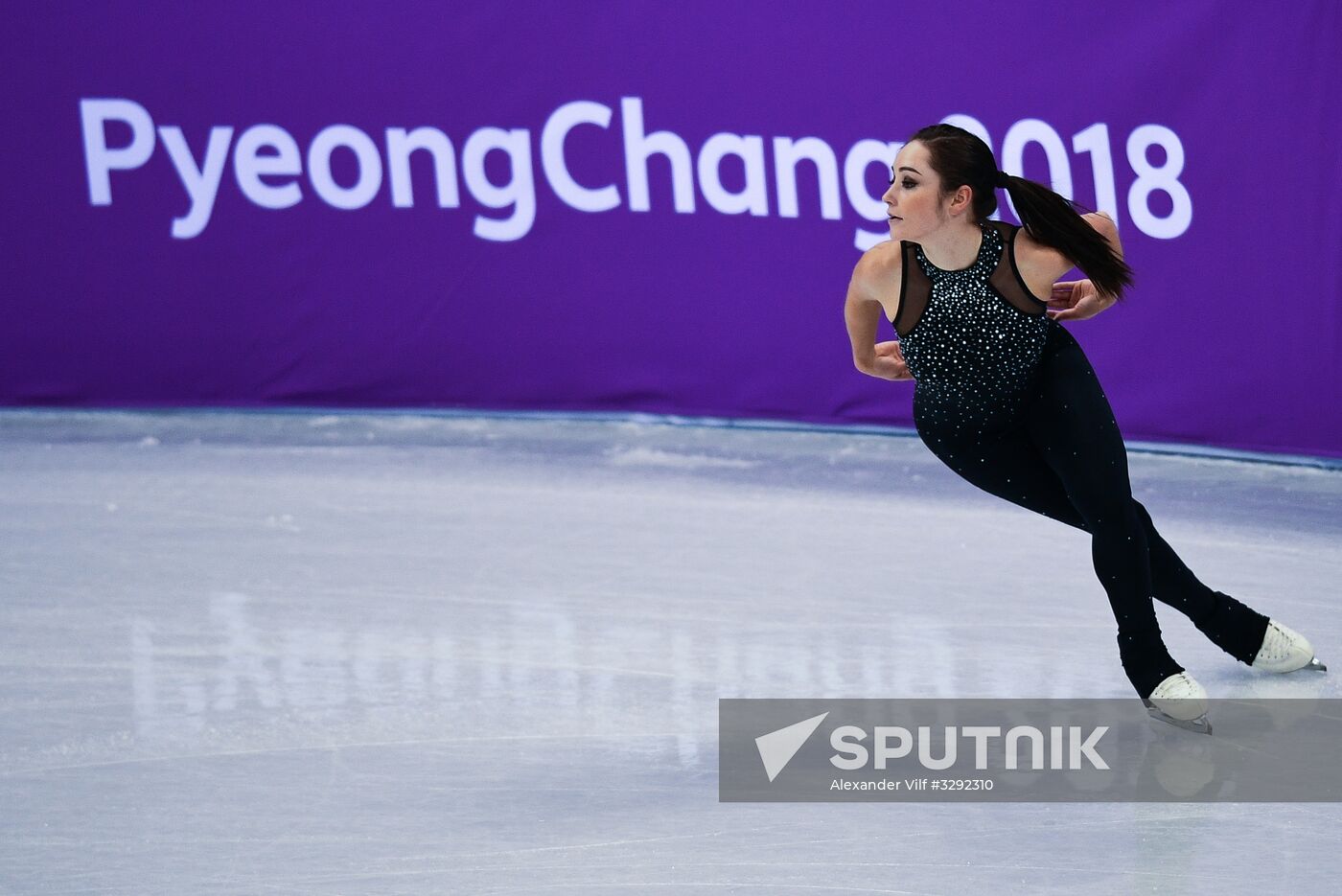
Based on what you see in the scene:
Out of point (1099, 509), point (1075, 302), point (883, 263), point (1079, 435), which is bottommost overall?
point (1099, 509)

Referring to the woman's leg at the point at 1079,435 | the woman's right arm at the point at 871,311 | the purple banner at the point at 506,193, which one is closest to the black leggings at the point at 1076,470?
the woman's leg at the point at 1079,435

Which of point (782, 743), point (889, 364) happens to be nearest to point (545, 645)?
point (782, 743)

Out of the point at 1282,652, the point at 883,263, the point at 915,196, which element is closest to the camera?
the point at 915,196

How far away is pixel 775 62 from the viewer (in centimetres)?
691

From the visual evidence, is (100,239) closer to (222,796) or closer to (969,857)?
(222,796)

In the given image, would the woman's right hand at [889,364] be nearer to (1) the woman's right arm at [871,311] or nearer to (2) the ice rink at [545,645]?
(1) the woman's right arm at [871,311]

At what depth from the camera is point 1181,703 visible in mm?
3568

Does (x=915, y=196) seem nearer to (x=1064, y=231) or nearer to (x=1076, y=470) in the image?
(x=1064, y=231)

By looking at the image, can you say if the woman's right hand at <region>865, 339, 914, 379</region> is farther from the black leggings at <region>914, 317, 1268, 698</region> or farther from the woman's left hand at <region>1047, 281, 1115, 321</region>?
the woman's left hand at <region>1047, 281, 1115, 321</region>

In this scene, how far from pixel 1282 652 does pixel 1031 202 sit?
121cm

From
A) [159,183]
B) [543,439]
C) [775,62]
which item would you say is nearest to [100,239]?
[159,183]

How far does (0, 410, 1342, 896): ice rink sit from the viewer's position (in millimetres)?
2969

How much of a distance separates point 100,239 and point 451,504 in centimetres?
240

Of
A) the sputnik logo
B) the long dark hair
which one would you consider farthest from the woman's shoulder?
the sputnik logo
